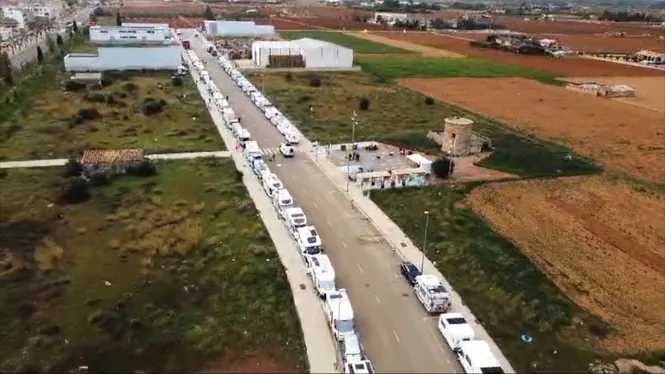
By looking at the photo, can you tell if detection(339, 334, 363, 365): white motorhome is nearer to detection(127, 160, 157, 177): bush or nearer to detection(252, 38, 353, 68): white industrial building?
detection(127, 160, 157, 177): bush

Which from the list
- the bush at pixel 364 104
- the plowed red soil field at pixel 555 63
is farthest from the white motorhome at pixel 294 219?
the plowed red soil field at pixel 555 63

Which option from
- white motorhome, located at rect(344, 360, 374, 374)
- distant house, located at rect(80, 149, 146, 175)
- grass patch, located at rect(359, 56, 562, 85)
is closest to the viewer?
white motorhome, located at rect(344, 360, 374, 374)

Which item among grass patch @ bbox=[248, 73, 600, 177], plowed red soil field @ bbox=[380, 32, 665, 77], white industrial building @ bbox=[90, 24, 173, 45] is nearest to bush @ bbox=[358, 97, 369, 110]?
grass patch @ bbox=[248, 73, 600, 177]

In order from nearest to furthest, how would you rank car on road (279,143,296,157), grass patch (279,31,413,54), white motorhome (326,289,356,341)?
white motorhome (326,289,356,341)
car on road (279,143,296,157)
grass patch (279,31,413,54)

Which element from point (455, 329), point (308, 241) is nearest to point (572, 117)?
point (308, 241)

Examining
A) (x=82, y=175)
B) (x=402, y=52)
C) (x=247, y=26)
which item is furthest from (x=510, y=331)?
(x=247, y=26)
